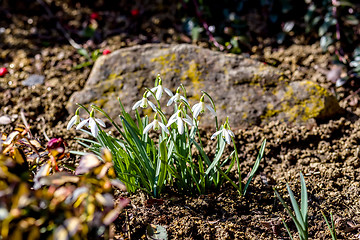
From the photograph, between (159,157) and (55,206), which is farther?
(159,157)

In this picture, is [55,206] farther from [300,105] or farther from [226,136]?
[300,105]

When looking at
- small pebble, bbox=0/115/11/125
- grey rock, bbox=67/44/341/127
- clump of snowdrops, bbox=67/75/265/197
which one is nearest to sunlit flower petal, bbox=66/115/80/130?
clump of snowdrops, bbox=67/75/265/197

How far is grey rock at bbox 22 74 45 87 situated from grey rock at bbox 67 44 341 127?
502mm

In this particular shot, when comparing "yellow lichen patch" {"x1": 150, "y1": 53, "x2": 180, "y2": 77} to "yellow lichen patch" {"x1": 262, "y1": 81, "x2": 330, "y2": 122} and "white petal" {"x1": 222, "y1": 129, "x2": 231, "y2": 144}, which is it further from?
"white petal" {"x1": 222, "y1": 129, "x2": 231, "y2": 144}

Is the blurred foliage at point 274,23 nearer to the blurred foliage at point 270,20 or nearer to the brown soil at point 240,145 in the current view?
the blurred foliage at point 270,20

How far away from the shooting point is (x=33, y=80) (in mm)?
2922

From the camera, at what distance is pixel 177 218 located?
174cm

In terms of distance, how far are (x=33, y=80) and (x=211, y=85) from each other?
152 cm

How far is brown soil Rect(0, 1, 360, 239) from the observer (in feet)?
5.71

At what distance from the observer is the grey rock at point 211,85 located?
7.98 feet

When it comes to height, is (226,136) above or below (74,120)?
below

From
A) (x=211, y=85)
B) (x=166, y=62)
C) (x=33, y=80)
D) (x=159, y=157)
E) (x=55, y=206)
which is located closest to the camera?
(x=55, y=206)

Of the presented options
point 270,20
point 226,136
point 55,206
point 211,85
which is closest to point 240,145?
point 211,85

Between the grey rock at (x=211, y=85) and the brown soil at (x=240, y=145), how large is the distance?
0.37ft
